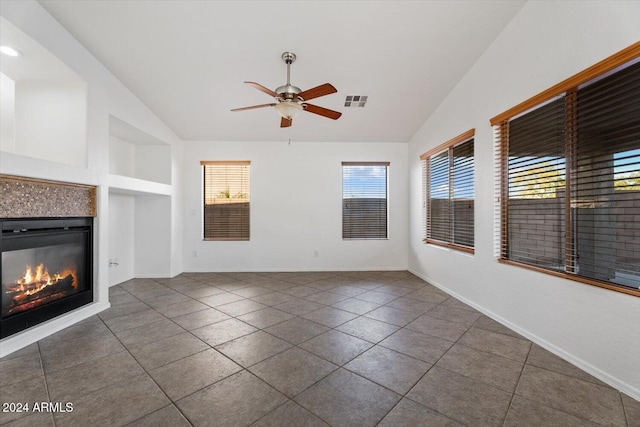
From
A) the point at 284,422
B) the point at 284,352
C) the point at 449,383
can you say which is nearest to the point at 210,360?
the point at 284,352

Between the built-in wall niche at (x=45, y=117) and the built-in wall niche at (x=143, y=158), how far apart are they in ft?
4.95

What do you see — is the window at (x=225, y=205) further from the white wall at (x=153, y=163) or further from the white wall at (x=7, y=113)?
the white wall at (x=7, y=113)

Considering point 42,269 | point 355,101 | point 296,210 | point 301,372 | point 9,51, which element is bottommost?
point 301,372

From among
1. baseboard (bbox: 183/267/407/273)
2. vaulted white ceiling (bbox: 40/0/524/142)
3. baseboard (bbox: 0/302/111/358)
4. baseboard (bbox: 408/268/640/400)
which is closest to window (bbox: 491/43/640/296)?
baseboard (bbox: 408/268/640/400)

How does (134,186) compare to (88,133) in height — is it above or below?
below

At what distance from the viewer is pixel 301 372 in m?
2.09

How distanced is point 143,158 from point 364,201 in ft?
14.9

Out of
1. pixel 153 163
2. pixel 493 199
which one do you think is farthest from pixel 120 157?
pixel 493 199

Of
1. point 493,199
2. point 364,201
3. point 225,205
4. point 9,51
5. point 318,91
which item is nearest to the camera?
point 9,51

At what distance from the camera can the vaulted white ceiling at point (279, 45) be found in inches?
107

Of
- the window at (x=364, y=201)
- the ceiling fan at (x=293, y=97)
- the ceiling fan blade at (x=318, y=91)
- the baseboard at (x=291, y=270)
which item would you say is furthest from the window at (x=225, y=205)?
the ceiling fan blade at (x=318, y=91)

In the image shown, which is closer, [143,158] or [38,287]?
[38,287]

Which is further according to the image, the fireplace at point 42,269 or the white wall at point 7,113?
the white wall at point 7,113

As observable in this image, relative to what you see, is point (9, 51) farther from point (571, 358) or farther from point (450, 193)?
point (571, 358)
